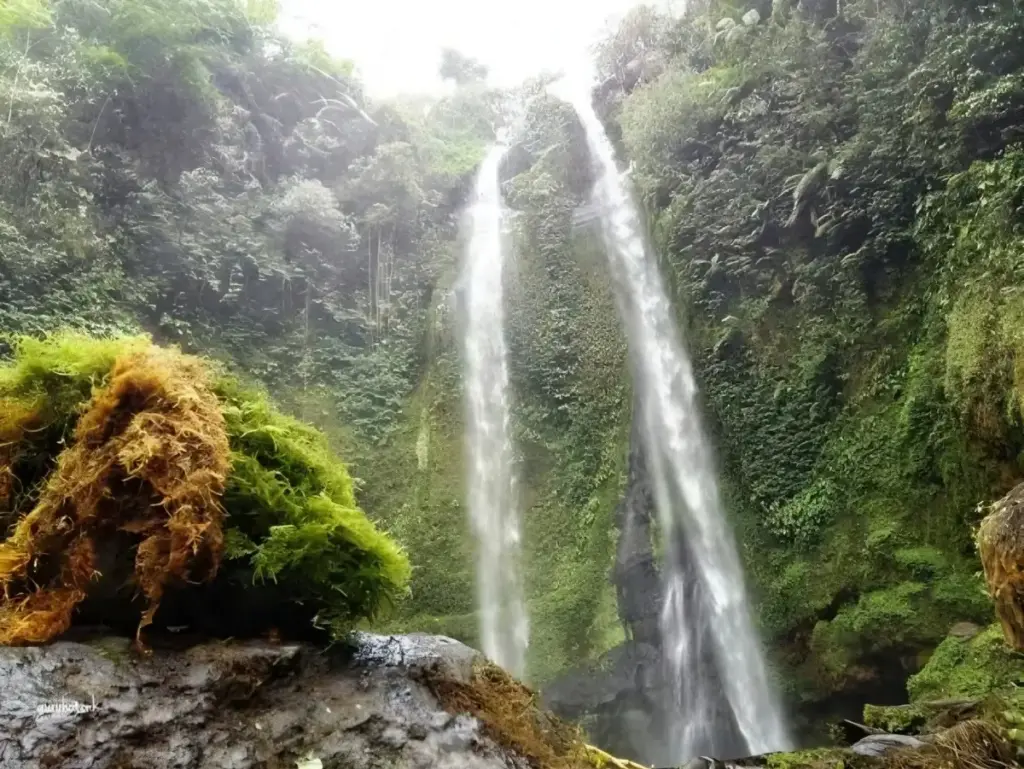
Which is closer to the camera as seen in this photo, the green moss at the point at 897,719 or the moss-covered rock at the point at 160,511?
the moss-covered rock at the point at 160,511

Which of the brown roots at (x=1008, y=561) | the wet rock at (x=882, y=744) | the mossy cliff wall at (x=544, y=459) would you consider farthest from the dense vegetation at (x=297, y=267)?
the brown roots at (x=1008, y=561)

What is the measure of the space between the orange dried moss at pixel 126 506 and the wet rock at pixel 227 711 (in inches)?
8.4

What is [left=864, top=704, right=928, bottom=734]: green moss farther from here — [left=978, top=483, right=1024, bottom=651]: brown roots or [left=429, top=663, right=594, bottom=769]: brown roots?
[left=429, top=663, right=594, bottom=769]: brown roots

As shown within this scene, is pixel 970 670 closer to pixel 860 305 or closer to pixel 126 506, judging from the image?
pixel 860 305

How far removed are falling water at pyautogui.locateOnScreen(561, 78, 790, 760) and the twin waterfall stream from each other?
1 centimetres

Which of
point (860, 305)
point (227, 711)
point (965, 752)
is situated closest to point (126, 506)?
point (227, 711)

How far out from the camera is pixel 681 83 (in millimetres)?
12812

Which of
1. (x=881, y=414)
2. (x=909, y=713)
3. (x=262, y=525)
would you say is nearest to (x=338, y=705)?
(x=262, y=525)

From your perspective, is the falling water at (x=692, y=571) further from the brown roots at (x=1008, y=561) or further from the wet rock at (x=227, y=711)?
the wet rock at (x=227, y=711)

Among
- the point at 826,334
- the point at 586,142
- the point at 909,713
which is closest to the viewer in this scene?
the point at 909,713

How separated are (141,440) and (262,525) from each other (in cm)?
57

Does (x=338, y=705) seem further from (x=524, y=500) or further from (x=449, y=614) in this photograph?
(x=524, y=500)

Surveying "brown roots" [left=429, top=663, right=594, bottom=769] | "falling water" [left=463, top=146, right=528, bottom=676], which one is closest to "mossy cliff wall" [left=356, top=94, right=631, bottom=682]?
"falling water" [left=463, top=146, right=528, bottom=676]

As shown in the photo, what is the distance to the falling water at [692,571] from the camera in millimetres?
7133
